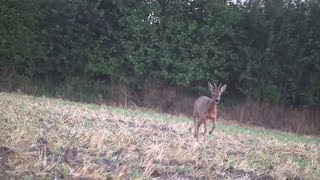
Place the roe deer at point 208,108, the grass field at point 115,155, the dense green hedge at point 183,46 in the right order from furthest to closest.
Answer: the dense green hedge at point 183,46 < the roe deer at point 208,108 < the grass field at point 115,155

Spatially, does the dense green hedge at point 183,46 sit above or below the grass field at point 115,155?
above

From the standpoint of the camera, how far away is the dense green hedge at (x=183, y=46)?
63.9ft

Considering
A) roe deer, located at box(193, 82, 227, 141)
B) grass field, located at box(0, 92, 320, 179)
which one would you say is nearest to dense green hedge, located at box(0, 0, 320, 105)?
roe deer, located at box(193, 82, 227, 141)

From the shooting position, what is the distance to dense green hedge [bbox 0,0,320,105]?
63.9 feet

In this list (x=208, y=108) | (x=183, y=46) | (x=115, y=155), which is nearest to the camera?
(x=115, y=155)

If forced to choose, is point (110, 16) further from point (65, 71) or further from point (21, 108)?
point (21, 108)

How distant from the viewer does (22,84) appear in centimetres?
1859

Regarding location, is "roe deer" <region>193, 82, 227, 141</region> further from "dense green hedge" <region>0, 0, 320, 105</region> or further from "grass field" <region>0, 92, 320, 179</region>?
"dense green hedge" <region>0, 0, 320, 105</region>

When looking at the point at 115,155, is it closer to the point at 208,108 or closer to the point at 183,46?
the point at 208,108

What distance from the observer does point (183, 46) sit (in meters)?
19.9

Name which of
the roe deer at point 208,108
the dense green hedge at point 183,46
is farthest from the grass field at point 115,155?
the dense green hedge at point 183,46

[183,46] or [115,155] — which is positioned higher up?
[183,46]

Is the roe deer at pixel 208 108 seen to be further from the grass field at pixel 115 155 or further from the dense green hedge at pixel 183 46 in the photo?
the dense green hedge at pixel 183 46

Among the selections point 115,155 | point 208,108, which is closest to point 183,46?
point 208,108
